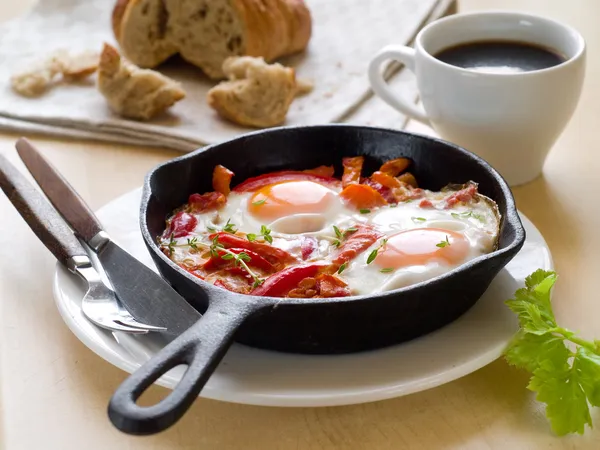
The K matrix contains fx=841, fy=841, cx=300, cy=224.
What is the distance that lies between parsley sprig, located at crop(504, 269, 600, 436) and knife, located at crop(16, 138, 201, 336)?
582 mm

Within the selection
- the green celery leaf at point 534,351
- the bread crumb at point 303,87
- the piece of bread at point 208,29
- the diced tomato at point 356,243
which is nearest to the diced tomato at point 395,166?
the diced tomato at point 356,243

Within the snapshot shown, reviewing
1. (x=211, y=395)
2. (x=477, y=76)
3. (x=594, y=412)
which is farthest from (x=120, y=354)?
(x=477, y=76)

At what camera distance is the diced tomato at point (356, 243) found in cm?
164

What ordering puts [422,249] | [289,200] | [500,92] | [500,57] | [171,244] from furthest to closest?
[500,57], [500,92], [289,200], [171,244], [422,249]

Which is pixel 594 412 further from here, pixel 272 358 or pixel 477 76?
pixel 477 76

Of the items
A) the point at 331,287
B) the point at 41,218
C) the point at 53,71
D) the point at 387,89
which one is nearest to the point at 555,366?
the point at 331,287

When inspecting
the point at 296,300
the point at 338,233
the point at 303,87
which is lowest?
the point at 303,87

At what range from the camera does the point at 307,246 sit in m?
1.72

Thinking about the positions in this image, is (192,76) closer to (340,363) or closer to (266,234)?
(266,234)

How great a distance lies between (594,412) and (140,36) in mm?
2146

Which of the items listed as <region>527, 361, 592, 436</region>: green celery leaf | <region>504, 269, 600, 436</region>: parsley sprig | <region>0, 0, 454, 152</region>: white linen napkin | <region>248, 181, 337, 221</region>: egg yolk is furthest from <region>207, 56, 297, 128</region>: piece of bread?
<region>527, 361, 592, 436</region>: green celery leaf

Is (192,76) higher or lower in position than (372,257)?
lower

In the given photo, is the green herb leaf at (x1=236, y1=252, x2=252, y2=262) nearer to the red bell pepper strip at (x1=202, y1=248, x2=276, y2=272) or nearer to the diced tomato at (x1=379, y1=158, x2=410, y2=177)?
the red bell pepper strip at (x1=202, y1=248, x2=276, y2=272)

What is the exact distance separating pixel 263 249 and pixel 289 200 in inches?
7.9
